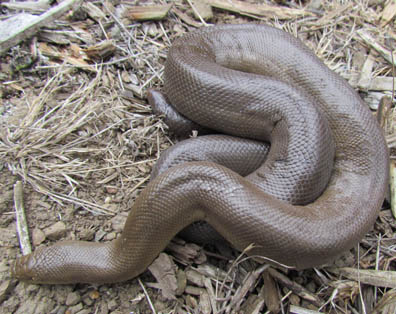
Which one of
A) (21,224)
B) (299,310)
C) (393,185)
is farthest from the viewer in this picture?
(393,185)

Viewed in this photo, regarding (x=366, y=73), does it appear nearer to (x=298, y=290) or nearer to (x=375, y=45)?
(x=375, y=45)

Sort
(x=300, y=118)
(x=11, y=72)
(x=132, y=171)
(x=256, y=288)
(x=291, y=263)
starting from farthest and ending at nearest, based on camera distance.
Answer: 1. (x=11, y=72)
2. (x=132, y=171)
3. (x=300, y=118)
4. (x=256, y=288)
5. (x=291, y=263)

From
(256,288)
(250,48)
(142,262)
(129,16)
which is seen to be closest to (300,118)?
(250,48)

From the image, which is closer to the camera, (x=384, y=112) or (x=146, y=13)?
(x=384, y=112)

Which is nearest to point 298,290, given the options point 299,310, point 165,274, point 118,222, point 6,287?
point 299,310

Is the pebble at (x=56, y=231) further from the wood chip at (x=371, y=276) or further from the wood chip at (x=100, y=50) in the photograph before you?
the wood chip at (x=371, y=276)

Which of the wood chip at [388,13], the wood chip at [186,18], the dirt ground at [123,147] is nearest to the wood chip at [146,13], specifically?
the dirt ground at [123,147]

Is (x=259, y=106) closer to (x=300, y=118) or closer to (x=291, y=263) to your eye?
(x=300, y=118)

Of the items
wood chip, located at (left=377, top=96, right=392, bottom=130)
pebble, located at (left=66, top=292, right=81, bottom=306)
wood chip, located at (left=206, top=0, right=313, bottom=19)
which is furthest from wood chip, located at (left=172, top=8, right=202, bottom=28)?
pebble, located at (left=66, top=292, right=81, bottom=306)
